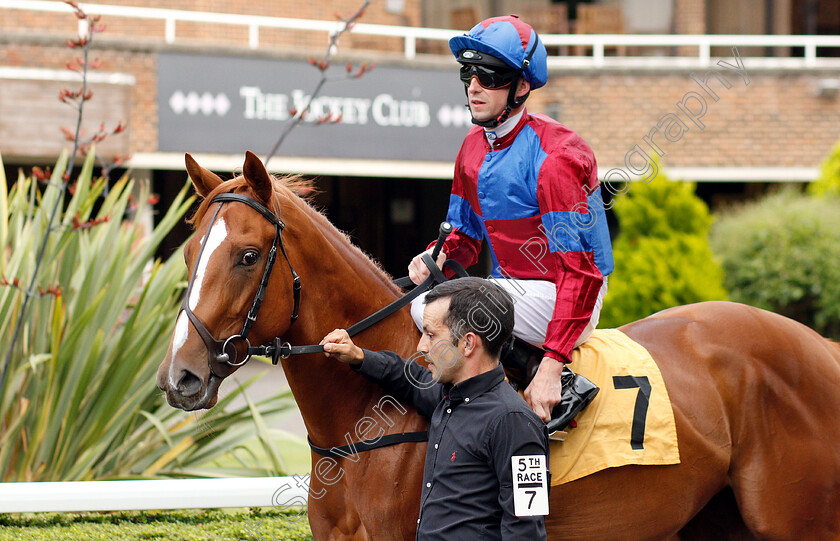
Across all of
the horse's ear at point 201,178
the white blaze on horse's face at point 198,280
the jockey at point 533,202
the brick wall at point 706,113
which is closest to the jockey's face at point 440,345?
the jockey at point 533,202

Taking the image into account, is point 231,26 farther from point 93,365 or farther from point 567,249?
point 567,249

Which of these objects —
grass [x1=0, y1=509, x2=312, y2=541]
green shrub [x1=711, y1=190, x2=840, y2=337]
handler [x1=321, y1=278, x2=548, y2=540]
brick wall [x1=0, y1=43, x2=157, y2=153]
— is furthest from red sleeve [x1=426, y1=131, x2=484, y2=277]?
green shrub [x1=711, y1=190, x2=840, y2=337]

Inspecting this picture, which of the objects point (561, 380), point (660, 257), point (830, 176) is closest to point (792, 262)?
point (830, 176)

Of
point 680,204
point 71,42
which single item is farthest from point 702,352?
point 680,204

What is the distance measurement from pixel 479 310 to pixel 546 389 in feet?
1.36

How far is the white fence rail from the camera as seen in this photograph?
128 inches

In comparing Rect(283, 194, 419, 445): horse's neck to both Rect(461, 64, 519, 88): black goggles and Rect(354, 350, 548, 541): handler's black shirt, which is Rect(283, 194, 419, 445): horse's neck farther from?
Rect(461, 64, 519, 88): black goggles

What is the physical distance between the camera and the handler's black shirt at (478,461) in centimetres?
210

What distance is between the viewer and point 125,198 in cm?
486

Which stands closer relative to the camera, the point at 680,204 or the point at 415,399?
the point at 415,399

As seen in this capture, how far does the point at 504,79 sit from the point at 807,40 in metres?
12.0

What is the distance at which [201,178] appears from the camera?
103 inches

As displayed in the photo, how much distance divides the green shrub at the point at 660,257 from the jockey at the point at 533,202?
7321 millimetres

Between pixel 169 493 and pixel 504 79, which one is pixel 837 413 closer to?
pixel 504 79
